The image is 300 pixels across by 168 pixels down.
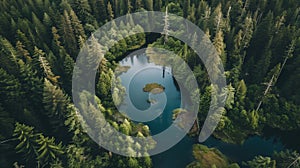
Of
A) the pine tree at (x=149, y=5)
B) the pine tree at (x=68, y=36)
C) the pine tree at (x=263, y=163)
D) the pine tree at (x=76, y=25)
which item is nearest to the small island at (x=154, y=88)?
the pine tree at (x=68, y=36)

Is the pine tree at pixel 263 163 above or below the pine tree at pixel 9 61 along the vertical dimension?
below

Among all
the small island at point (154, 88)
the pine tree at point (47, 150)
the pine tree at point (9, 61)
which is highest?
the pine tree at point (9, 61)

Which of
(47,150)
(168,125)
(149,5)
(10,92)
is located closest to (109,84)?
(168,125)

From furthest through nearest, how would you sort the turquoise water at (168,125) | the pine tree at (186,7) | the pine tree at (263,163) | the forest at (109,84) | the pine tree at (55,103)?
1. the pine tree at (186,7)
2. the turquoise water at (168,125)
3. the pine tree at (55,103)
4. the forest at (109,84)
5. the pine tree at (263,163)

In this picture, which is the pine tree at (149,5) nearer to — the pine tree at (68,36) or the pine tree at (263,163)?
the pine tree at (68,36)

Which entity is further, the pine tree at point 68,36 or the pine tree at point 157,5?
the pine tree at point 157,5

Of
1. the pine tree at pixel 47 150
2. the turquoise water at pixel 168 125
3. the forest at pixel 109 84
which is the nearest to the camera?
the pine tree at pixel 47 150

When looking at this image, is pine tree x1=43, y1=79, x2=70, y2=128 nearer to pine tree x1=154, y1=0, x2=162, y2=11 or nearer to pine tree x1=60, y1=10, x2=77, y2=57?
pine tree x1=60, y1=10, x2=77, y2=57
